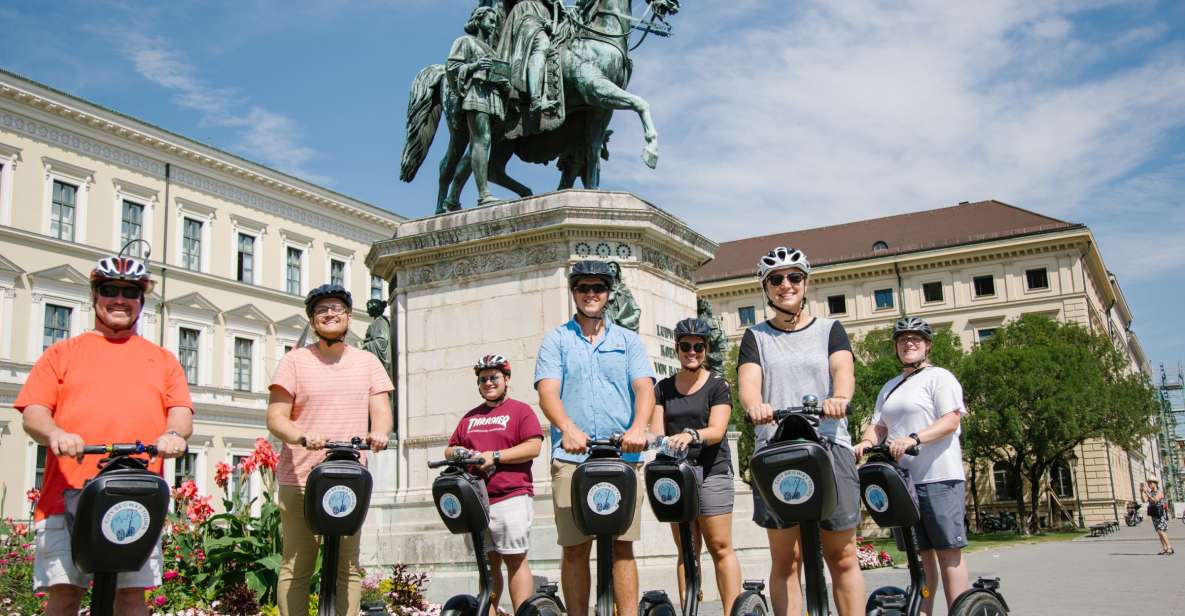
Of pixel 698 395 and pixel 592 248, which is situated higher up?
pixel 592 248

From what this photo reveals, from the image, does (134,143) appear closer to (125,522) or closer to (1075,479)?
(125,522)

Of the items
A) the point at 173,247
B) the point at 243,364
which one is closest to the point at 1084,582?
the point at 173,247

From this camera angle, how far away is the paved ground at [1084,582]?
1014 centimetres

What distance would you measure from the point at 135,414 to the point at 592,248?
6.46m

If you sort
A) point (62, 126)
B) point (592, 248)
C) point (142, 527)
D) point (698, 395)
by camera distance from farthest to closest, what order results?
point (62, 126), point (592, 248), point (698, 395), point (142, 527)

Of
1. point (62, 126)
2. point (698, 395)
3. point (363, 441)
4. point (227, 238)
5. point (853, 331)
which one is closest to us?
point (363, 441)

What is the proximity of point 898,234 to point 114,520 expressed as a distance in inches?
2490

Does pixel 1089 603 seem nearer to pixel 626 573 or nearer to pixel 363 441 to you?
pixel 626 573

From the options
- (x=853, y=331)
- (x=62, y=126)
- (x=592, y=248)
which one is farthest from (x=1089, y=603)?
(x=853, y=331)

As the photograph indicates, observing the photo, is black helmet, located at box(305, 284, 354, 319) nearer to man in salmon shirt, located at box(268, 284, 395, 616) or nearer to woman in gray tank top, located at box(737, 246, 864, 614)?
man in salmon shirt, located at box(268, 284, 395, 616)

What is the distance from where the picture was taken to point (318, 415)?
210 inches

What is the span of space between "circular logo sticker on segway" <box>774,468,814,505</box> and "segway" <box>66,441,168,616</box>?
2560 millimetres

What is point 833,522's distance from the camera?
4.81 meters

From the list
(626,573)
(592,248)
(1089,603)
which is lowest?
(1089,603)
